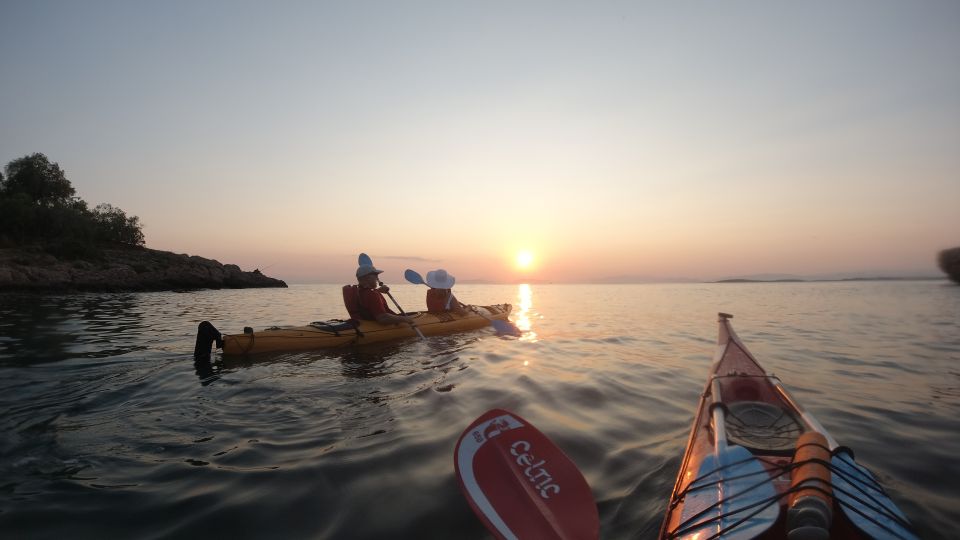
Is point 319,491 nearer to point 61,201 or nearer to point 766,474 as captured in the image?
point 766,474

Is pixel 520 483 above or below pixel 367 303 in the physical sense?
below

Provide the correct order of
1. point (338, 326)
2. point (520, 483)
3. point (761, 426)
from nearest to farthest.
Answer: point (520, 483), point (761, 426), point (338, 326)

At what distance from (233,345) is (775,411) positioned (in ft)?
29.7

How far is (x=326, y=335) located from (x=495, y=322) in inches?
170

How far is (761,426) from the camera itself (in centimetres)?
424

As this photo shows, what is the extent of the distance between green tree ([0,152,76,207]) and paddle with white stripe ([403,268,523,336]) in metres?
58.6

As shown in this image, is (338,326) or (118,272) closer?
(338,326)

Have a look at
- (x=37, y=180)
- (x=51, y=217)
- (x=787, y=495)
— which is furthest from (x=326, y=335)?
(x=37, y=180)

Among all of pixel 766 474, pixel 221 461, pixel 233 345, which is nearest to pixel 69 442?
pixel 221 461

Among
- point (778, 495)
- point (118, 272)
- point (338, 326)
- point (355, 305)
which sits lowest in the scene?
point (778, 495)

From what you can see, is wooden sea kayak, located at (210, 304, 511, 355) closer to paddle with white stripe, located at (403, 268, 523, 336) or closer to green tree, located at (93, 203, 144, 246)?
paddle with white stripe, located at (403, 268, 523, 336)

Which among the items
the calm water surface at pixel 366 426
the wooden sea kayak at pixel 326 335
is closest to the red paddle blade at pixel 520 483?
the calm water surface at pixel 366 426

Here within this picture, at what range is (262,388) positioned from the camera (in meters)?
6.38

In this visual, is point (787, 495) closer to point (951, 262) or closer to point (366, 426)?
point (366, 426)
